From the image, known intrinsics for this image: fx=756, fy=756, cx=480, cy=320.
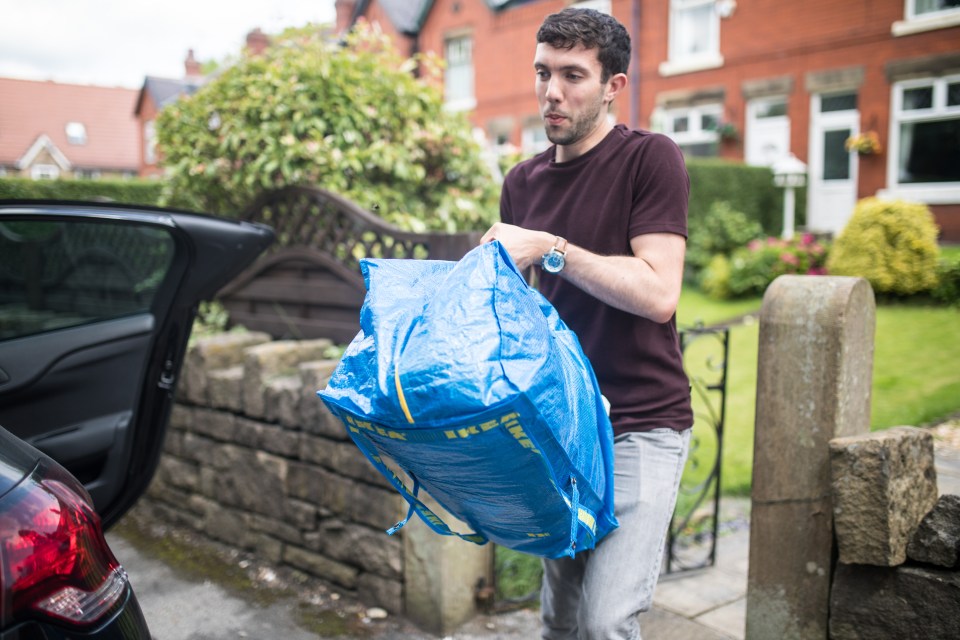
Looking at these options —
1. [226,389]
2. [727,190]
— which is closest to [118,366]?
[226,389]

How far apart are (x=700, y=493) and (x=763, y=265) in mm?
6911

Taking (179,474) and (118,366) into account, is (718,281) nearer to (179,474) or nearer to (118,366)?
(179,474)

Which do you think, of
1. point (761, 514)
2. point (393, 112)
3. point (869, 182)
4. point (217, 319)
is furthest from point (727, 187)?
Answer: point (761, 514)

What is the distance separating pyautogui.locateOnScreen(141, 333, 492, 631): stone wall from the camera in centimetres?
335

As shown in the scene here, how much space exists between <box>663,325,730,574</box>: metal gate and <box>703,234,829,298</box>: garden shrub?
4.24 m

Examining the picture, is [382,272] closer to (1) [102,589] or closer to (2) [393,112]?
(1) [102,589]

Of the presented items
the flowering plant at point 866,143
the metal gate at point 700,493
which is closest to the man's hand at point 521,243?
the metal gate at point 700,493

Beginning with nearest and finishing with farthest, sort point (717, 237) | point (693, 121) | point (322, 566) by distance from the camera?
point (322, 566) < point (717, 237) < point (693, 121)

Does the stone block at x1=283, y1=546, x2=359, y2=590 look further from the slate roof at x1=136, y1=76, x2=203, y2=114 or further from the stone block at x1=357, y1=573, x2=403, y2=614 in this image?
the slate roof at x1=136, y1=76, x2=203, y2=114

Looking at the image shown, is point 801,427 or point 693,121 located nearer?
point 801,427

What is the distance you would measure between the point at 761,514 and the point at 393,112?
134 inches

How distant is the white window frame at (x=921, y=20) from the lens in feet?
40.4

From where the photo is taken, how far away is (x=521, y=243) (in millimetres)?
1828

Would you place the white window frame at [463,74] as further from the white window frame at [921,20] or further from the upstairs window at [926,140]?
the upstairs window at [926,140]
